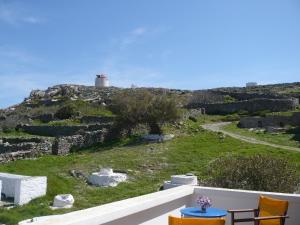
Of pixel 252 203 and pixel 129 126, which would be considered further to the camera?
pixel 129 126

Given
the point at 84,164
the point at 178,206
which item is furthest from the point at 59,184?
the point at 178,206

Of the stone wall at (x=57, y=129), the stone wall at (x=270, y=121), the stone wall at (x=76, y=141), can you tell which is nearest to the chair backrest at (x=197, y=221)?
the stone wall at (x=76, y=141)

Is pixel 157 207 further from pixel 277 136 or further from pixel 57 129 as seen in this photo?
pixel 57 129

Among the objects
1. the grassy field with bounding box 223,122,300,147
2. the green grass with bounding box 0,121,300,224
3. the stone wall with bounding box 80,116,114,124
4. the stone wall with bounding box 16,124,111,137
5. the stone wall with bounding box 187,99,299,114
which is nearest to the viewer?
the green grass with bounding box 0,121,300,224

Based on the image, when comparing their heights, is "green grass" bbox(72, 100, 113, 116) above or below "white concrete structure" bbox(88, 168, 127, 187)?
above

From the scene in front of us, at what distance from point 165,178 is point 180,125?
11816 mm

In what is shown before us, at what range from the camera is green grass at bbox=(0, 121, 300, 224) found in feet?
54.0

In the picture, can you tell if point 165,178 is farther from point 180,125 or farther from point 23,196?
point 180,125

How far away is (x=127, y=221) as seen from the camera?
584 cm

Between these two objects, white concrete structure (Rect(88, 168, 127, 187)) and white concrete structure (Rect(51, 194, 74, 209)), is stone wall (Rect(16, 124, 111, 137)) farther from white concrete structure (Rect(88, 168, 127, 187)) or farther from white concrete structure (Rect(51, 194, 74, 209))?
white concrete structure (Rect(51, 194, 74, 209))

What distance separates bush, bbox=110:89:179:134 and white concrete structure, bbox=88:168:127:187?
30.8 feet

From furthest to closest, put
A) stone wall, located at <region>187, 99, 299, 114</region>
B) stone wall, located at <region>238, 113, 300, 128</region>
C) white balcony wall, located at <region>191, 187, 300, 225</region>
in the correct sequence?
1. stone wall, located at <region>187, 99, 299, 114</region>
2. stone wall, located at <region>238, 113, 300, 128</region>
3. white balcony wall, located at <region>191, 187, 300, 225</region>

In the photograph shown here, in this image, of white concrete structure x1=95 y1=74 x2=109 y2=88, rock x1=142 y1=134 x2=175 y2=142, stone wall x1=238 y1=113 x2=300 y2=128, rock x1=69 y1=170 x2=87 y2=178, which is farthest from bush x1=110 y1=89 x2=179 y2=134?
white concrete structure x1=95 y1=74 x2=109 y2=88

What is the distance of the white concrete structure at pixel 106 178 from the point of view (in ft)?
61.6
